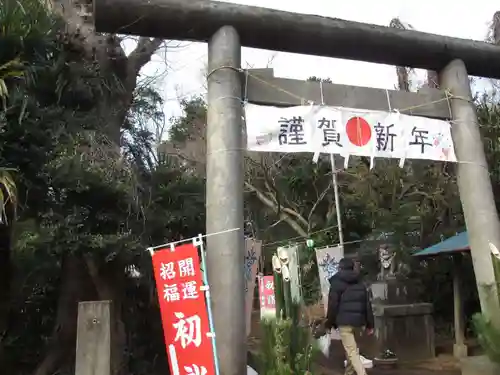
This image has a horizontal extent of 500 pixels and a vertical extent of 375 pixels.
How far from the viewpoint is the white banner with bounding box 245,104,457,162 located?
614 cm

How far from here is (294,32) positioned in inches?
252

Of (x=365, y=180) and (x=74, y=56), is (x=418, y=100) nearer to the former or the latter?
(x=74, y=56)

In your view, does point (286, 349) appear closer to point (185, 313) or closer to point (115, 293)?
point (185, 313)

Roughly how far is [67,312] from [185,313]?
4119 mm

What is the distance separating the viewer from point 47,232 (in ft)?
24.0

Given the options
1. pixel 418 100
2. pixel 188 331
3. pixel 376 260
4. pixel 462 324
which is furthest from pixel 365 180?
pixel 188 331

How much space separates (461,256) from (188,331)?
958cm

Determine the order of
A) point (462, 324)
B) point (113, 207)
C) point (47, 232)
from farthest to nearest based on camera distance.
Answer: point (462, 324), point (113, 207), point (47, 232)

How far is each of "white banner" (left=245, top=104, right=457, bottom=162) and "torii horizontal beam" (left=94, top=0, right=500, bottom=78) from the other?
0.87 m

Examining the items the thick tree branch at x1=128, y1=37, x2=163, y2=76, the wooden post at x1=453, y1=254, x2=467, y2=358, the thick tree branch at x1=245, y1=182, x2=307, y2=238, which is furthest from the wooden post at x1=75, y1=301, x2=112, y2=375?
the thick tree branch at x1=245, y1=182, x2=307, y2=238

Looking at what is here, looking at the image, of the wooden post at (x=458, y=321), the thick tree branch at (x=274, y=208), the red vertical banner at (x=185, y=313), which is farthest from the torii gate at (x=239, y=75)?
the thick tree branch at (x=274, y=208)

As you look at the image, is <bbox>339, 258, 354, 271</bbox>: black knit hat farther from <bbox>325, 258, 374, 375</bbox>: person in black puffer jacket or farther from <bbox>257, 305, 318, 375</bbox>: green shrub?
<bbox>257, 305, 318, 375</bbox>: green shrub

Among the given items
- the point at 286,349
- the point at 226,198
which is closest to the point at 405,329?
the point at 286,349

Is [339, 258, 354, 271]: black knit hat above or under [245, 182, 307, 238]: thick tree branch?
under
